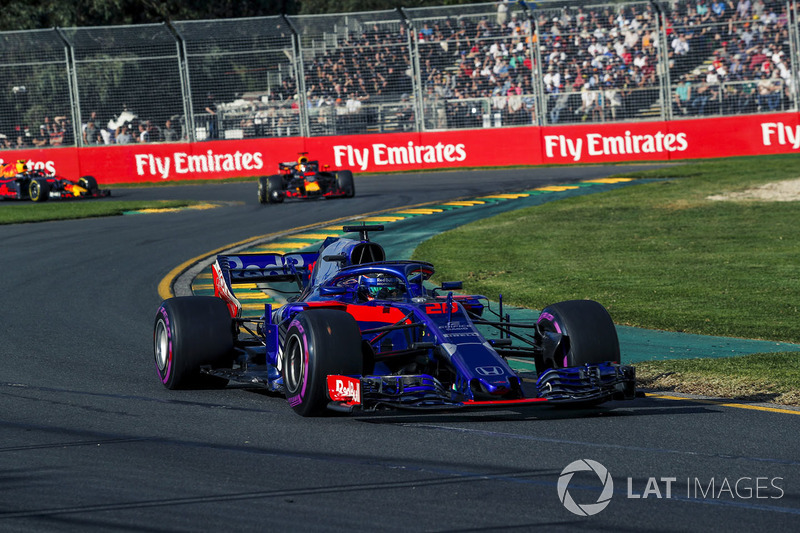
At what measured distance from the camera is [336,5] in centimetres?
6969

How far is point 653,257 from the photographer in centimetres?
1614

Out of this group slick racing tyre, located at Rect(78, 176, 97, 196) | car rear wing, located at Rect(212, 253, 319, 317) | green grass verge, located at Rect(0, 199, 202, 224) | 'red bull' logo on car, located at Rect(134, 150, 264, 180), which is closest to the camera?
car rear wing, located at Rect(212, 253, 319, 317)

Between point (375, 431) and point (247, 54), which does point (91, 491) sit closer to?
point (375, 431)

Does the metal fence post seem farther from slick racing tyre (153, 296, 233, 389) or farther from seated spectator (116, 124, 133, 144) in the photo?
slick racing tyre (153, 296, 233, 389)

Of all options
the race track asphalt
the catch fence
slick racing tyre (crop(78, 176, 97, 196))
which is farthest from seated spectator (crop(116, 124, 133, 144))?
the race track asphalt

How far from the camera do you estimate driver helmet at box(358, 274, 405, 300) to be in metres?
8.70

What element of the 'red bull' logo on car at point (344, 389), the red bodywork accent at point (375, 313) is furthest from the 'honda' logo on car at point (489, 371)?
the red bodywork accent at point (375, 313)

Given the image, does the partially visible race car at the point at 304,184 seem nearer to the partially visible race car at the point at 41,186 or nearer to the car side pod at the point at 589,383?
the partially visible race car at the point at 41,186

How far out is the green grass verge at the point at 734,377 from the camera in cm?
834

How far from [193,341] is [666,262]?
867 cm

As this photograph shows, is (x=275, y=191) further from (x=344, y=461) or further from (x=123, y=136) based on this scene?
(x=344, y=461)

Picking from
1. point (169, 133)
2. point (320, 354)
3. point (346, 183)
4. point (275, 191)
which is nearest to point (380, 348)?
point (320, 354)

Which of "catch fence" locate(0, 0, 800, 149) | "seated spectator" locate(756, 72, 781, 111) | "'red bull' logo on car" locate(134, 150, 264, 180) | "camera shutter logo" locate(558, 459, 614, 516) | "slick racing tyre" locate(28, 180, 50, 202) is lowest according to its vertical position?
"camera shutter logo" locate(558, 459, 614, 516)

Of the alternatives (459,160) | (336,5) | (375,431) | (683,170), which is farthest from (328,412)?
(336,5)
